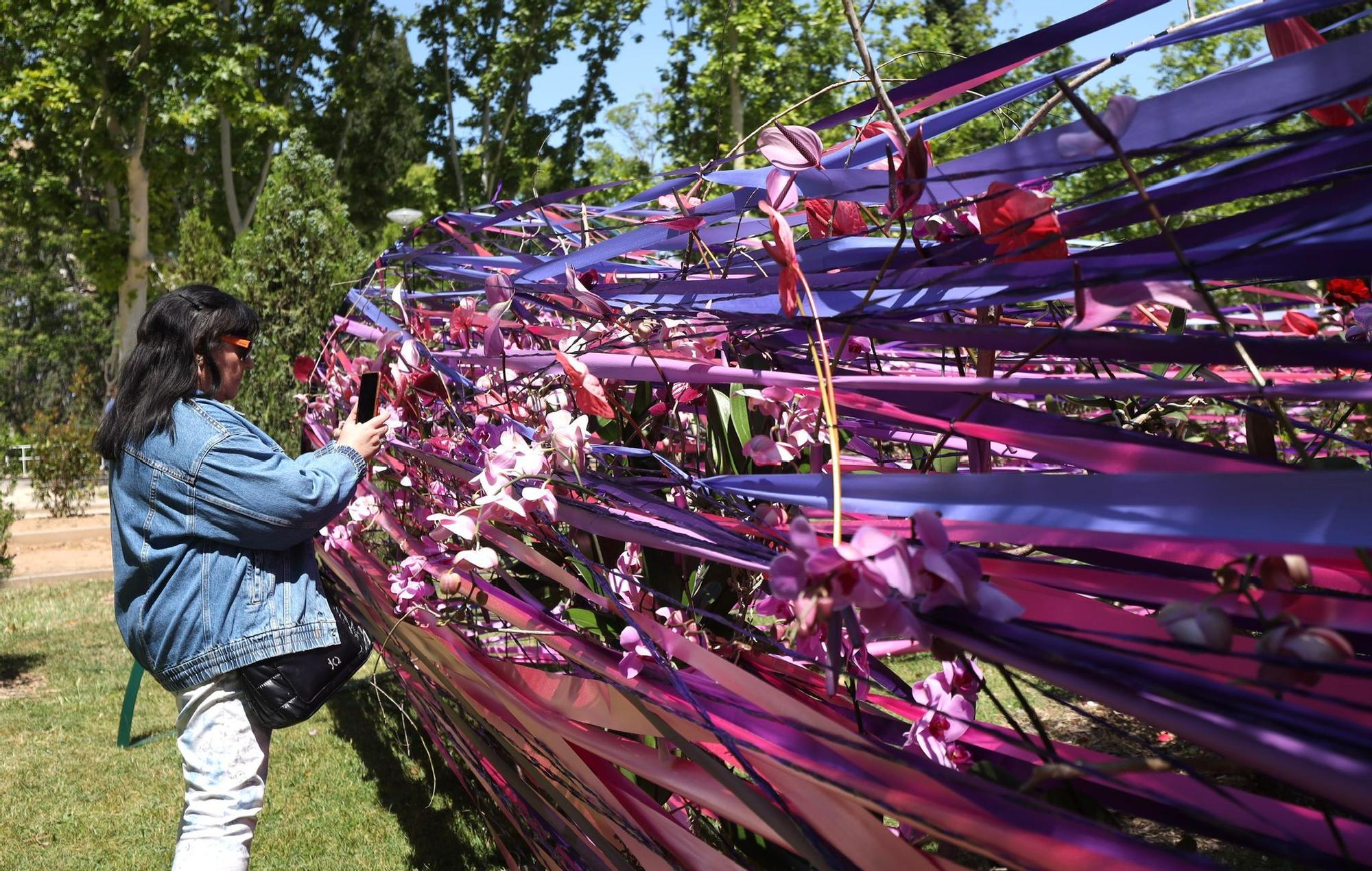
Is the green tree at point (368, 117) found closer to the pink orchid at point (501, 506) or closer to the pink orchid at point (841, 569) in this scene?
the pink orchid at point (501, 506)

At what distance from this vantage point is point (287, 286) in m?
7.85

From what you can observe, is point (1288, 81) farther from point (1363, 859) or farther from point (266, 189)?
point (266, 189)

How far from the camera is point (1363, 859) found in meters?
0.85

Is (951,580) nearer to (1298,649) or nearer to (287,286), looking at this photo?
(1298,649)

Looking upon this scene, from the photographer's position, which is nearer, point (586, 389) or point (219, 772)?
point (586, 389)

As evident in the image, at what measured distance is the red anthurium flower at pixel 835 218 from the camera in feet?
4.95

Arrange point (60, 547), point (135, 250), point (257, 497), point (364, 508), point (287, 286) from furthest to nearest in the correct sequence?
point (135, 250)
point (60, 547)
point (287, 286)
point (364, 508)
point (257, 497)

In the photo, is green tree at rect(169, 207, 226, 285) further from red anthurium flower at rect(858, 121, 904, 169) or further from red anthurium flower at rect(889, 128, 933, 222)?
red anthurium flower at rect(889, 128, 933, 222)

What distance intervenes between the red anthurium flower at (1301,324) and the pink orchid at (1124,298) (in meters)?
1.89

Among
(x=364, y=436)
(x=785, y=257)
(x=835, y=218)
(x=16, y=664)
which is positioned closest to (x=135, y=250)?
(x=16, y=664)

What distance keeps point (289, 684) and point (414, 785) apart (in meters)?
2.18

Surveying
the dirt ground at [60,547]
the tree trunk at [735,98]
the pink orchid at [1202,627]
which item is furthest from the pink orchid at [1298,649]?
the tree trunk at [735,98]

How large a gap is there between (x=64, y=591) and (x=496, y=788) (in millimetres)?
8385

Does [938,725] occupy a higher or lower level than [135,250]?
lower
